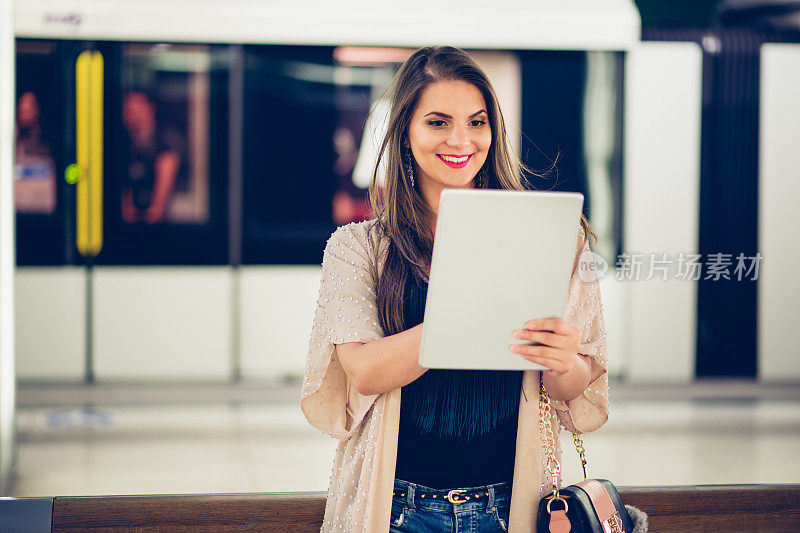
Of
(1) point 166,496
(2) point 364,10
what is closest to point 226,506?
(1) point 166,496

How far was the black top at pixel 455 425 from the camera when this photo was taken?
5.24 ft

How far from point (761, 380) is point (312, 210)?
3.17 meters

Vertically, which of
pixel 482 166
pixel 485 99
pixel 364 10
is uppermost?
pixel 364 10

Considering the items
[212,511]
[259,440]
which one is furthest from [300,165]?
[212,511]

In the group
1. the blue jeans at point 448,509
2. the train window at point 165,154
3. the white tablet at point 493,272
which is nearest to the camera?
the white tablet at point 493,272

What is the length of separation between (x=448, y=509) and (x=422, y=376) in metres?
0.23

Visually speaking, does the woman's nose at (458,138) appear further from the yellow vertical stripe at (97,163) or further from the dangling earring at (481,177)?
the yellow vertical stripe at (97,163)

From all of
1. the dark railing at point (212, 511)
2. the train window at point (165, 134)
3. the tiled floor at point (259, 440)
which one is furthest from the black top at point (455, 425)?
the train window at point (165, 134)

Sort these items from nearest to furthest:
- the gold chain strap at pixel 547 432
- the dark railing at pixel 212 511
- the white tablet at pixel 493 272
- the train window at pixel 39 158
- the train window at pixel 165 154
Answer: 1. the white tablet at pixel 493 272
2. the gold chain strap at pixel 547 432
3. the dark railing at pixel 212 511
4. the train window at pixel 39 158
5. the train window at pixel 165 154

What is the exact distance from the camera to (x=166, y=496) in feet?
8.66

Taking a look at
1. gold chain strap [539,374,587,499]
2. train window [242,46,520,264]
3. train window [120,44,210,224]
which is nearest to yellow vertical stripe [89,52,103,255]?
train window [120,44,210,224]

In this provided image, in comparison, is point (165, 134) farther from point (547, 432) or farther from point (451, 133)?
point (547, 432)

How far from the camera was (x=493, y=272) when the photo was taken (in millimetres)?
1423

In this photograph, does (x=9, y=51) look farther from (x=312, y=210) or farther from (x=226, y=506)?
(x=312, y=210)
